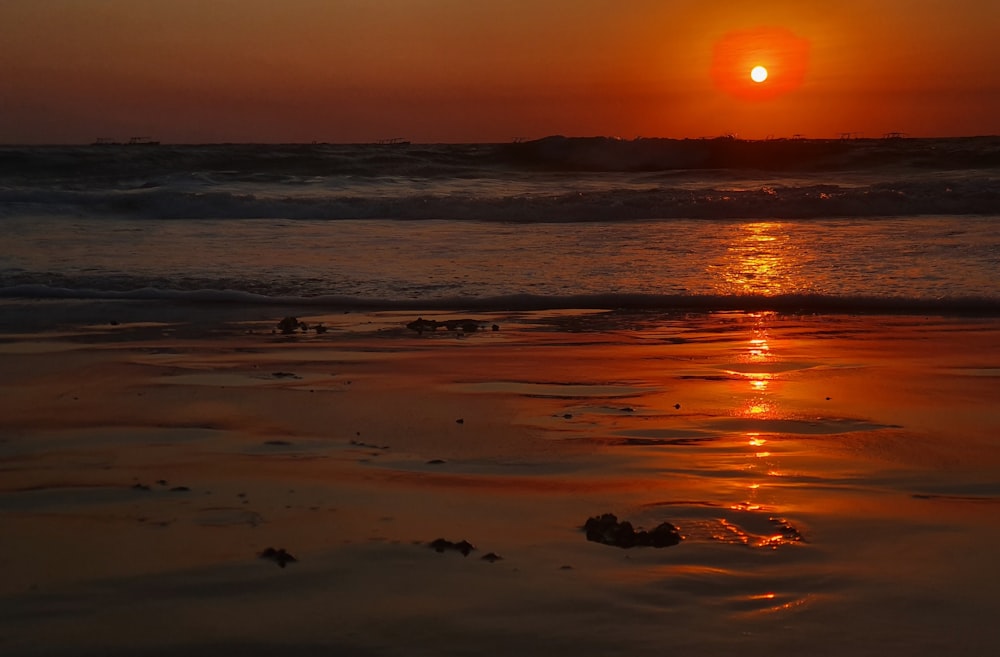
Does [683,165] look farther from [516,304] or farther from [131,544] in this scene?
[131,544]

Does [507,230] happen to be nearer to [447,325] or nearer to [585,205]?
[585,205]

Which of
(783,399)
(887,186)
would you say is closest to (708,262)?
(783,399)

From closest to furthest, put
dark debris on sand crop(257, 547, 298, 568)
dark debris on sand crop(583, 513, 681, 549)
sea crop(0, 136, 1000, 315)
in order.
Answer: dark debris on sand crop(257, 547, 298, 568)
dark debris on sand crop(583, 513, 681, 549)
sea crop(0, 136, 1000, 315)

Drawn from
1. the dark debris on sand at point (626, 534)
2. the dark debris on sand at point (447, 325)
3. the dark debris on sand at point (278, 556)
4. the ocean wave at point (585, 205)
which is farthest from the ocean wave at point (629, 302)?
the ocean wave at point (585, 205)

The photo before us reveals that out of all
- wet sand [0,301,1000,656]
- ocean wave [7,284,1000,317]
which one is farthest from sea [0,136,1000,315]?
wet sand [0,301,1000,656]

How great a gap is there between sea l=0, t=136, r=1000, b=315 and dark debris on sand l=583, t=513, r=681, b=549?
467cm

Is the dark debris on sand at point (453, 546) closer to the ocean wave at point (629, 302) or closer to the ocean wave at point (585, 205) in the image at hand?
the ocean wave at point (629, 302)

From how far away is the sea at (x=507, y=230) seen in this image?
7.96 meters

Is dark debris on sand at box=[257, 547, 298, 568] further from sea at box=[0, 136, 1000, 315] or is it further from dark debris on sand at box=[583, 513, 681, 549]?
sea at box=[0, 136, 1000, 315]

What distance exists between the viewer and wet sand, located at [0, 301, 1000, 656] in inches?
89.9

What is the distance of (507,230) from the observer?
12805 mm

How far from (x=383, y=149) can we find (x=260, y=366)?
897 inches

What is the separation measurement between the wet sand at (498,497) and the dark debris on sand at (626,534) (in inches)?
1.8

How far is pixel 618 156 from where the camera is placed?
2652 centimetres
